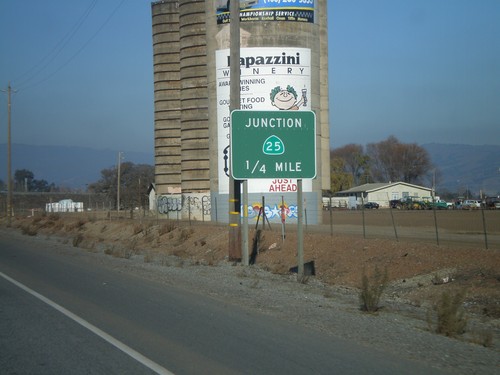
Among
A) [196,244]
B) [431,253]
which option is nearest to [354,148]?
[196,244]

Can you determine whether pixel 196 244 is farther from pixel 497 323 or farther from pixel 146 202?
pixel 146 202

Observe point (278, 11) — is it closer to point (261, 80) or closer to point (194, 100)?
point (261, 80)

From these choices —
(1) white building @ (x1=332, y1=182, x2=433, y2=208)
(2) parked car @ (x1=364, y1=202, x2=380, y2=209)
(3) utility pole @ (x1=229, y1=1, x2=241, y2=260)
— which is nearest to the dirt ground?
(3) utility pole @ (x1=229, y1=1, x2=241, y2=260)

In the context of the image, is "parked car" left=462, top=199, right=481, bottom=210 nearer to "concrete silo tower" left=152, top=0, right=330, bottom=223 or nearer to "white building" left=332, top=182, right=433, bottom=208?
"white building" left=332, top=182, right=433, bottom=208

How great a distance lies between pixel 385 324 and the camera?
36.8 feet

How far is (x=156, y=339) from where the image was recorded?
9.60 meters

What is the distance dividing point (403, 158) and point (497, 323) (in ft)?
411

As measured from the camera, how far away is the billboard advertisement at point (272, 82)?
148 feet

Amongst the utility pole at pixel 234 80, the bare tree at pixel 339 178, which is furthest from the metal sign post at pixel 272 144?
the bare tree at pixel 339 178

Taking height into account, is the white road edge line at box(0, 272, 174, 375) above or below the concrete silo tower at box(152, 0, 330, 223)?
below

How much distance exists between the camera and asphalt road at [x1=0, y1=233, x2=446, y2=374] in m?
8.04

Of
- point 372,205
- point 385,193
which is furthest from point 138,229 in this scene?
point 385,193

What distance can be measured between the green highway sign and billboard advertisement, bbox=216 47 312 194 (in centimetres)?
2518

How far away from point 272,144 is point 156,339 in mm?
10826
